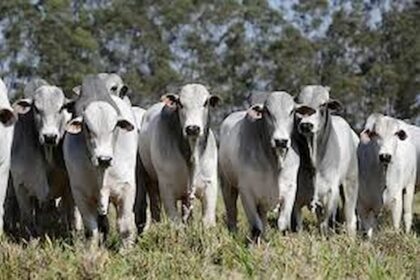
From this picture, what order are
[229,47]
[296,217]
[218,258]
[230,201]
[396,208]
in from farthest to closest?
[229,47] → [396,208] → [230,201] → [296,217] → [218,258]

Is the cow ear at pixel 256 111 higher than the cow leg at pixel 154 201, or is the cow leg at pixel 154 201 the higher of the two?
the cow ear at pixel 256 111

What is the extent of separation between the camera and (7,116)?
988 cm

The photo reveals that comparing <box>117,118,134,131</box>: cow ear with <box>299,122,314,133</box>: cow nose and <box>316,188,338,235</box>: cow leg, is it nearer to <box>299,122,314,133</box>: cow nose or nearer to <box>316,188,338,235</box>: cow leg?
<box>299,122,314,133</box>: cow nose

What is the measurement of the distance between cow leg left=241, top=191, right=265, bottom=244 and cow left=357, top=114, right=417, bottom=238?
2.38 metres

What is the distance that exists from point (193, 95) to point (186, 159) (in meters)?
0.82

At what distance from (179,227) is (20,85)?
96.0ft

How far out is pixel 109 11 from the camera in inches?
1663

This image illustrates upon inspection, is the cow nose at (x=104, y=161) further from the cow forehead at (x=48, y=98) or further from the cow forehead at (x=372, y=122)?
the cow forehead at (x=372, y=122)

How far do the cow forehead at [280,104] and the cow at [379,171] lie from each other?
240 cm

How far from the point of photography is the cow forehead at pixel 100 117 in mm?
9445

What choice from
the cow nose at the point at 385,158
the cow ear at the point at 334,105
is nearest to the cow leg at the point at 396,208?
the cow nose at the point at 385,158

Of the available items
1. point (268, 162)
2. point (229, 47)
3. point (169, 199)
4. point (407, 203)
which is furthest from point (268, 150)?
point (229, 47)

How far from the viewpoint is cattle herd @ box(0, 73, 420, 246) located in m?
9.85

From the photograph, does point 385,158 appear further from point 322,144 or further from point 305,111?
point 305,111
